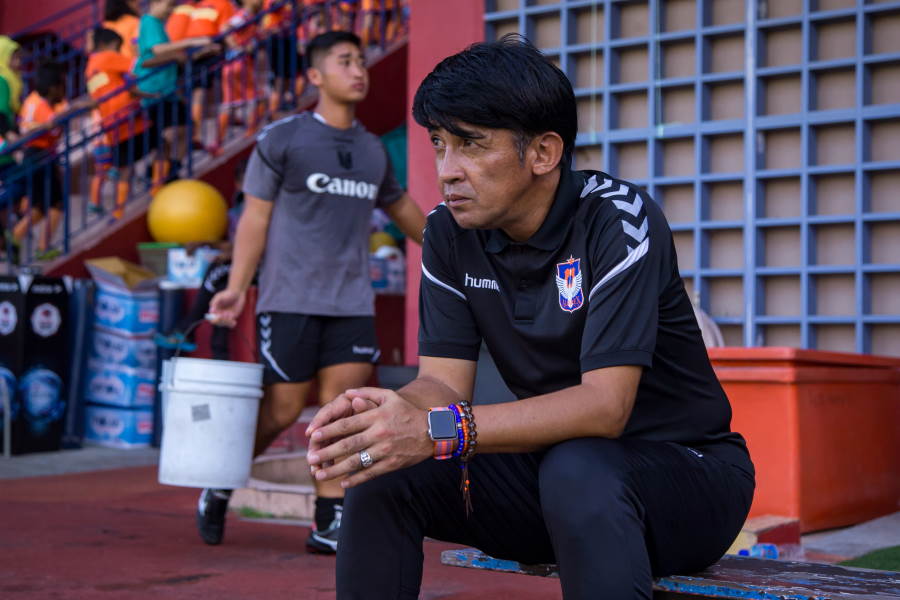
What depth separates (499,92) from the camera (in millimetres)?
2477

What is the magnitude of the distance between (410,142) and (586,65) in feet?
4.03

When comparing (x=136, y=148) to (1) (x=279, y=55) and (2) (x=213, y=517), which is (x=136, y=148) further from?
(2) (x=213, y=517)

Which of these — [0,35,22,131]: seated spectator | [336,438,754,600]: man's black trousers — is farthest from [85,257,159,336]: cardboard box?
[336,438,754,600]: man's black trousers

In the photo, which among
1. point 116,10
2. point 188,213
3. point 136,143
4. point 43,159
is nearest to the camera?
point 188,213

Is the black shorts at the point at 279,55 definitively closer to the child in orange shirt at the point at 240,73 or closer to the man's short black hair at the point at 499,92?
the child in orange shirt at the point at 240,73

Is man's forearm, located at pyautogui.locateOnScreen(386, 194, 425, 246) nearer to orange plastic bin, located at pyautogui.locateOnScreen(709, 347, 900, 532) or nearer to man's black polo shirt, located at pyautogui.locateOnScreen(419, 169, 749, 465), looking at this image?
orange plastic bin, located at pyautogui.locateOnScreen(709, 347, 900, 532)

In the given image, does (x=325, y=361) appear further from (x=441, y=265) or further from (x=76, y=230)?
(x=76, y=230)

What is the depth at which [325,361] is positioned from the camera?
5.10 m

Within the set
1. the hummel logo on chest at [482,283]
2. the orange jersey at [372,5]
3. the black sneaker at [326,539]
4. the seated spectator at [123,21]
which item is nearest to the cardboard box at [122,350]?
the black sneaker at [326,539]

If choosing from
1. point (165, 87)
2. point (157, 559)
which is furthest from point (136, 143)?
point (157, 559)

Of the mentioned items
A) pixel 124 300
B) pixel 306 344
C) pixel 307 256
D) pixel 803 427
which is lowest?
pixel 803 427

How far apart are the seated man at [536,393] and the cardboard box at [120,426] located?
259 inches

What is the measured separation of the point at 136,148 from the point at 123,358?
117 inches

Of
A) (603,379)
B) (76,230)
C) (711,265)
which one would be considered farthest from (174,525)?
(76,230)
